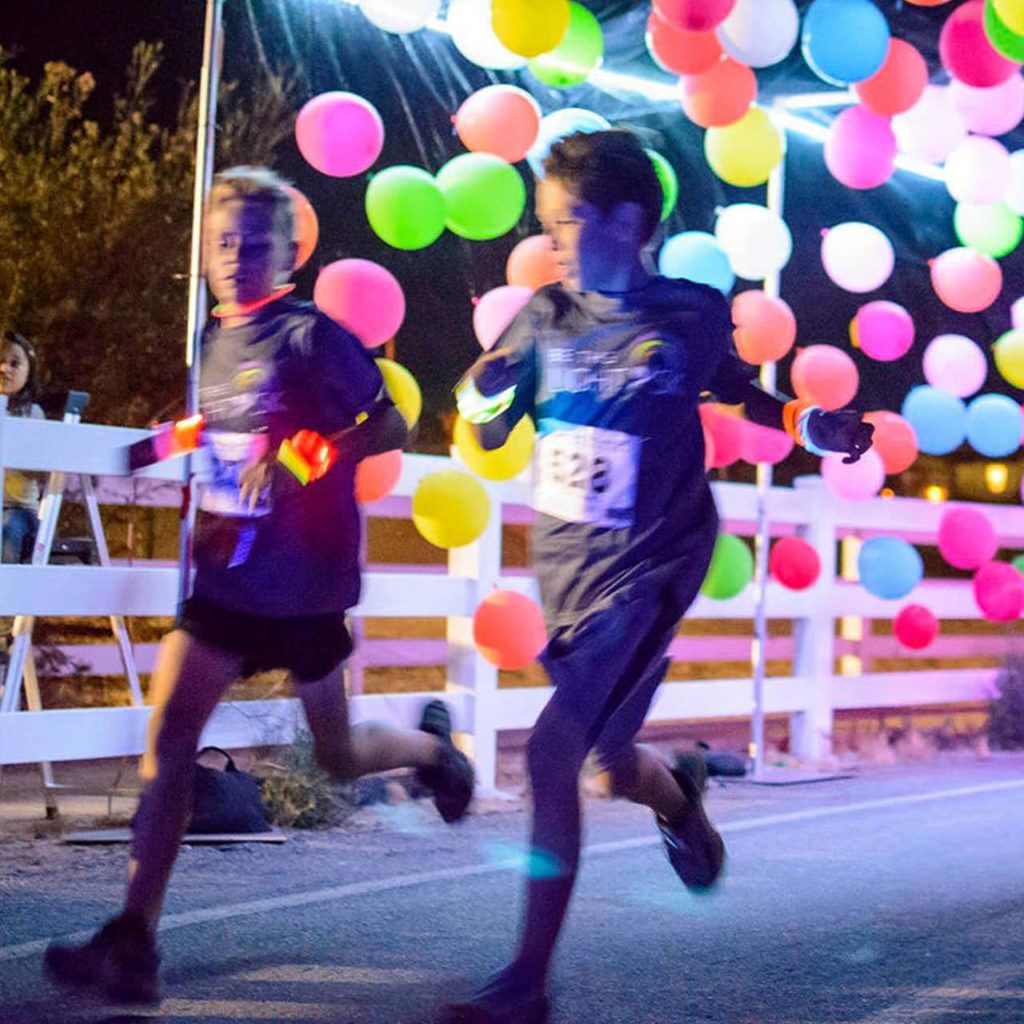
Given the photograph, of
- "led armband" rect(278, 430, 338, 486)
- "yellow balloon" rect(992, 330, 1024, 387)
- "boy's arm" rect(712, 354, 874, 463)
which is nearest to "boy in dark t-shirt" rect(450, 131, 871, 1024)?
"boy's arm" rect(712, 354, 874, 463)

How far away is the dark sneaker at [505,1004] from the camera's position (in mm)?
3061

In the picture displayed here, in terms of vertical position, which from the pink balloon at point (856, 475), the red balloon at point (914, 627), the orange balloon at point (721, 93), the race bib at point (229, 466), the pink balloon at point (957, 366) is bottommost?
the red balloon at point (914, 627)

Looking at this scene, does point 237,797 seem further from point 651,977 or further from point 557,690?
point 557,690

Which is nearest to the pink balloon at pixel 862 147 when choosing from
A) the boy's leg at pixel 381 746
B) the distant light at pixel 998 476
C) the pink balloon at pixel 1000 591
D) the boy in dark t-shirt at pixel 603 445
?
the pink balloon at pixel 1000 591

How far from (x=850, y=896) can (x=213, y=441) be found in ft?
8.69

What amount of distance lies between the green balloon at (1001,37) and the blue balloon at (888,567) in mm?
2695

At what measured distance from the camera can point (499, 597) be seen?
7.13 m

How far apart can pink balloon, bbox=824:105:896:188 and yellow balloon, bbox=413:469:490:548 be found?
3.01 metres

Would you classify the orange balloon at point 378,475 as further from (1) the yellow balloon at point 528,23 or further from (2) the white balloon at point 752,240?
(2) the white balloon at point 752,240

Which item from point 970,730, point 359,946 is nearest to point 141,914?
point 359,946

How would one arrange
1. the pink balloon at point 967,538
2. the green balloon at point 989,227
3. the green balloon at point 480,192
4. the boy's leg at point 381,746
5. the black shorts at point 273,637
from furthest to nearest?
the green balloon at point 989,227, the pink balloon at point 967,538, the green balloon at point 480,192, the boy's leg at point 381,746, the black shorts at point 273,637

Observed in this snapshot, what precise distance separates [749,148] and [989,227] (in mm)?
2169

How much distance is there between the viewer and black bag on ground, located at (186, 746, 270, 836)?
5.81 meters

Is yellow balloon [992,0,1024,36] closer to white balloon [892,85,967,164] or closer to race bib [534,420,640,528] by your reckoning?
white balloon [892,85,967,164]
